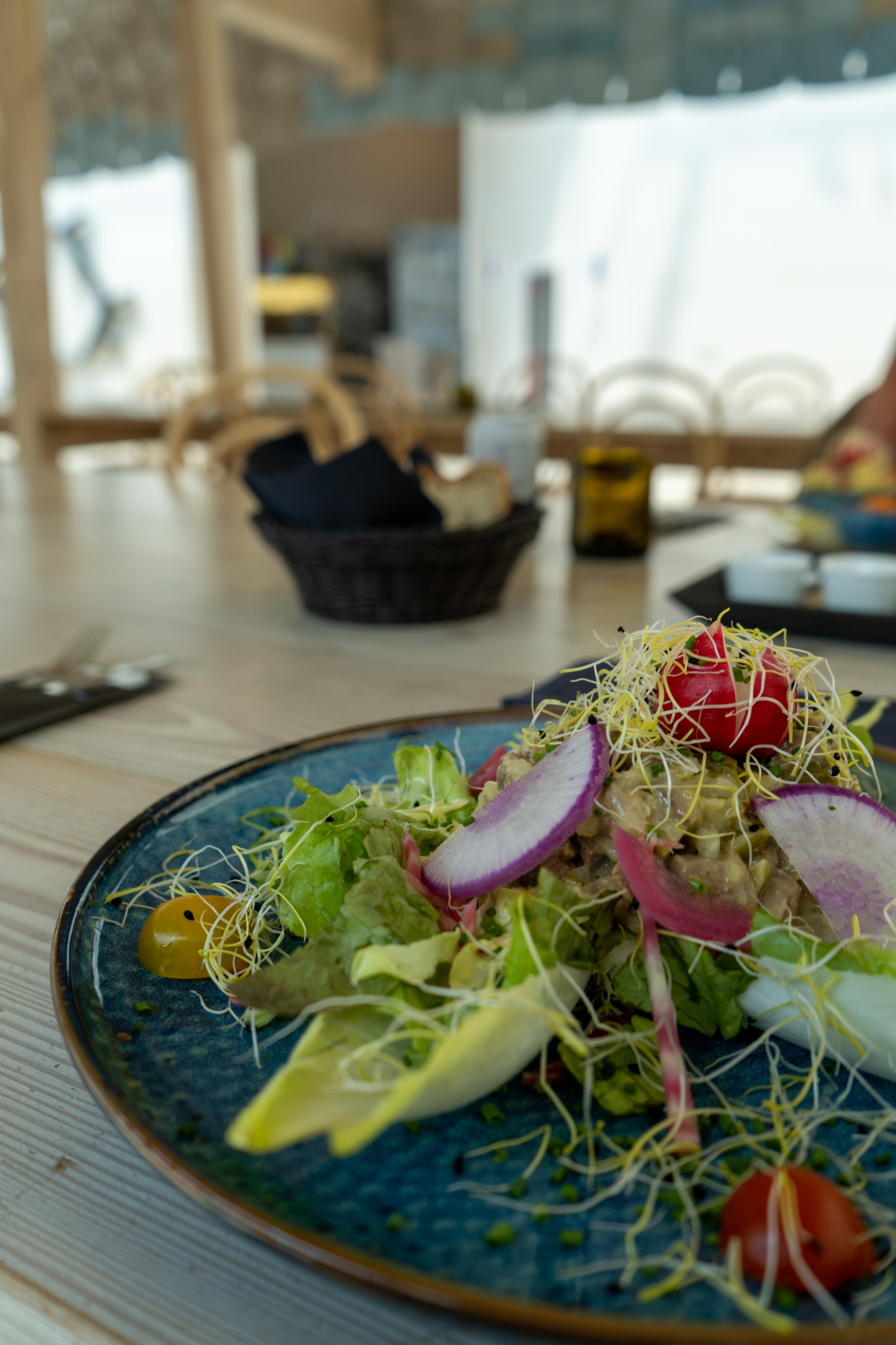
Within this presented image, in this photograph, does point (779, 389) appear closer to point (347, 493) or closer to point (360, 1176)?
point (347, 493)

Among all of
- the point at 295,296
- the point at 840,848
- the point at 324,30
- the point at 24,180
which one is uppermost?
the point at 324,30

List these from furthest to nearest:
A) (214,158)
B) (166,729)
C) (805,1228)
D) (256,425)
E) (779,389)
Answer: (779,389) → (214,158) → (256,425) → (166,729) → (805,1228)

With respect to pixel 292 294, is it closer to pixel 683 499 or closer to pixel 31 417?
pixel 31 417

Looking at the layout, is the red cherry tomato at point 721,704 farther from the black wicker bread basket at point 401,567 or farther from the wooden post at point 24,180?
the wooden post at point 24,180

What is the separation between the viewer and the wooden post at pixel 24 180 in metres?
4.91

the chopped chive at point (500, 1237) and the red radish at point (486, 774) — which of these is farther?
the red radish at point (486, 774)

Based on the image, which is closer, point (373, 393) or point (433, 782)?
point (433, 782)

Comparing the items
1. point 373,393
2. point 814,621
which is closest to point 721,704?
point 814,621

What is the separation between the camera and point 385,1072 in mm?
391

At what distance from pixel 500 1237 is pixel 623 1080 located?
0.32ft

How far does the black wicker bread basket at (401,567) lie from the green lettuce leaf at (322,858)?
690 mm

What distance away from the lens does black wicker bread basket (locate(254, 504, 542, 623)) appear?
1.21 metres

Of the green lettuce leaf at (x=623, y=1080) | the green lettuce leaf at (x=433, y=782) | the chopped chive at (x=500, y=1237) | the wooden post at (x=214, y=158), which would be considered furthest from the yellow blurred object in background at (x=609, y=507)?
the wooden post at (x=214, y=158)

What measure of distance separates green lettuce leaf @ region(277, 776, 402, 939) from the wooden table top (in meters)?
0.13
